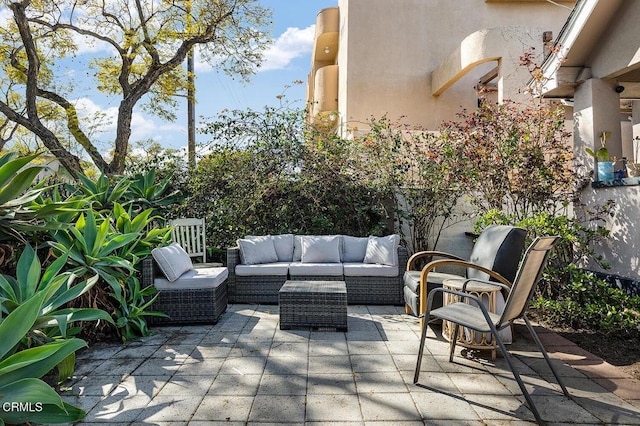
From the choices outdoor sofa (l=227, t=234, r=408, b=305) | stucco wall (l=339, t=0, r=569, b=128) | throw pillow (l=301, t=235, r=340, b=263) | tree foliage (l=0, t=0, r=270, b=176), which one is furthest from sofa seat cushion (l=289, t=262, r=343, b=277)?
tree foliage (l=0, t=0, r=270, b=176)

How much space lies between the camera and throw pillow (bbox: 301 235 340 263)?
596cm

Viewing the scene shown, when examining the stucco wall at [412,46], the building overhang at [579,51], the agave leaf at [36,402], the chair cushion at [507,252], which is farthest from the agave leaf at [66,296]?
the stucco wall at [412,46]

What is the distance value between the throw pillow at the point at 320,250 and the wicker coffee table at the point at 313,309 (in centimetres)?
147

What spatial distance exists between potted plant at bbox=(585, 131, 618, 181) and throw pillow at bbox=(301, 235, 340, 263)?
337 centimetres

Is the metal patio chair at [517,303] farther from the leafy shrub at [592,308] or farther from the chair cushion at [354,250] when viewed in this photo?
the chair cushion at [354,250]

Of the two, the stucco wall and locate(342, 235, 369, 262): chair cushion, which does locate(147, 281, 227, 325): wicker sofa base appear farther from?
the stucco wall

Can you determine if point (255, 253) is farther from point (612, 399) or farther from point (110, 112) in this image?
point (110, 112)

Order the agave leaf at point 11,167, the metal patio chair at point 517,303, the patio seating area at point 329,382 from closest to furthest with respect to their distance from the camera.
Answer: the patio seating area at point 329,382 < the metal patio chair at point 517,303 < the agave leaf at point 11,167

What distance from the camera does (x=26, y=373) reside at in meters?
1.97

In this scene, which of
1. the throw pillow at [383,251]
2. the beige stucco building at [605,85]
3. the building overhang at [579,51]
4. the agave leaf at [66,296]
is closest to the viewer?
the agave leaf at [66,296]

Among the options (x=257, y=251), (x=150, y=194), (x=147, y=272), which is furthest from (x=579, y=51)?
(x=150, y=194)

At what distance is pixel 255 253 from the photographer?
591 centimetres

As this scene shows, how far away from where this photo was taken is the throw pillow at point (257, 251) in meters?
5.88

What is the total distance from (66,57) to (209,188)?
845 cm
